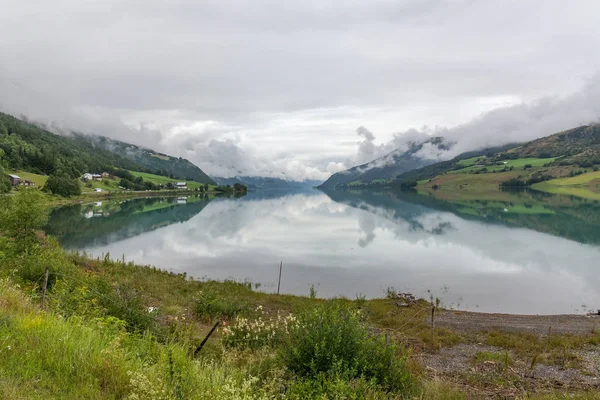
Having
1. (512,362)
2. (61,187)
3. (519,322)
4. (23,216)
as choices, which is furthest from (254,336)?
(61,187)

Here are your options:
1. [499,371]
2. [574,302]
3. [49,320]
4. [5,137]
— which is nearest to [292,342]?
[49,320]

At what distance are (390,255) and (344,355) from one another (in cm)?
3972

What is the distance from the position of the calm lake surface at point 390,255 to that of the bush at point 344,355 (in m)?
22.1

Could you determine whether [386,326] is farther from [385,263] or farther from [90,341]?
[385,263]

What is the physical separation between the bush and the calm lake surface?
22.1 meters

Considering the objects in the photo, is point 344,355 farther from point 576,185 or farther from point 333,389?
point 576,185

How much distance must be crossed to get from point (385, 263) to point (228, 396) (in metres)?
38.0

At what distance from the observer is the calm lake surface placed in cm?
3139

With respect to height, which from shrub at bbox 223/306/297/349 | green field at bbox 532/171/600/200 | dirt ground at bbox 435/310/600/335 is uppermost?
green field at bbox 532/171/600/200

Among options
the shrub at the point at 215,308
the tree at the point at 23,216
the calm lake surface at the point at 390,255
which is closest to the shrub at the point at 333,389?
the shrub at the point at 215,308

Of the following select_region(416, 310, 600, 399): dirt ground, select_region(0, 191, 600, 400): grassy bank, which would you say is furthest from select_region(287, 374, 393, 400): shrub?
select_region(416, 310, 600, 399): dirt ground

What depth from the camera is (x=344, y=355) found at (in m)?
7.74

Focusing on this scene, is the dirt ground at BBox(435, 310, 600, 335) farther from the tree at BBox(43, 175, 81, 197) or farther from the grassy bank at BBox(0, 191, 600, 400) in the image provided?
the tree at BBox(43, 175, 81, 197)

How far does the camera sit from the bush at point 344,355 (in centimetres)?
753
